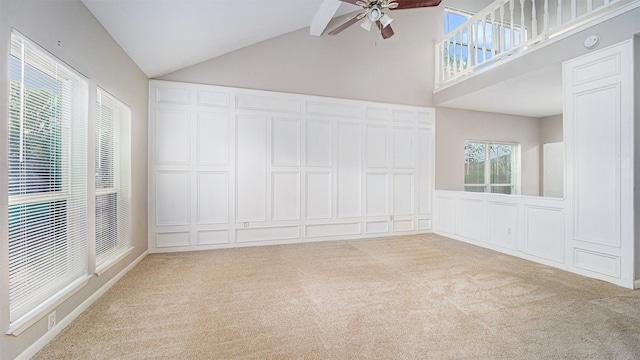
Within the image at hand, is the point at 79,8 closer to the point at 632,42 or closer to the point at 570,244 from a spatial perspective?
the point at 632,42

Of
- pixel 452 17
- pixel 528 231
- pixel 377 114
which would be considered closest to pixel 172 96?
pixel 377 114

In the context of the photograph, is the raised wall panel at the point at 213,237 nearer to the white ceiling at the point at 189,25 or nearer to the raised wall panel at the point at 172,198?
the raised wall panel at the point at 172,198

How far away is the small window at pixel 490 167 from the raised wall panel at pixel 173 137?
5.40 metres

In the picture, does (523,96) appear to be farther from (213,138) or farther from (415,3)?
(213,138)

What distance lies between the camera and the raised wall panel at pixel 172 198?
411 centimetres

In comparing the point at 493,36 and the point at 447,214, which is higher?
the point at 493,36

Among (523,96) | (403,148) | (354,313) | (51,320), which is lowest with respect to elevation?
(354,313)

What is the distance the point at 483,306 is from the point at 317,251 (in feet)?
7.68

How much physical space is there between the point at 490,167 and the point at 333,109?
12.6 feet

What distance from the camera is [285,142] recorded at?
15.2ft

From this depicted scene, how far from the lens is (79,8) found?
2221mm

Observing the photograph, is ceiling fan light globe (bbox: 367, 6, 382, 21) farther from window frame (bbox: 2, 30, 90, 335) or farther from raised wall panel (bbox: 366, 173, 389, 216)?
raised wall panel (bbox: 366, 173, 389, 216)

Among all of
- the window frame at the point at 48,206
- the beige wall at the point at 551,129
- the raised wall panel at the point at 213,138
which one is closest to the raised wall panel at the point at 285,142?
the raised wall panel at the point at 213,138

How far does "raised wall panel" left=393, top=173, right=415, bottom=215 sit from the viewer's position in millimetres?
5332
